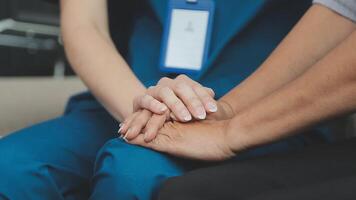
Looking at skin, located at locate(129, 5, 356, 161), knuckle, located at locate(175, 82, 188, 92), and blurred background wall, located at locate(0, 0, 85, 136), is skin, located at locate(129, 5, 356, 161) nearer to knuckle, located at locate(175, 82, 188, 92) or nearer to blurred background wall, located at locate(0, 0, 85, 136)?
knuckle, located at locate(175, 82, 188, 92)

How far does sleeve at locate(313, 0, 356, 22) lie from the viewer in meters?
0.85

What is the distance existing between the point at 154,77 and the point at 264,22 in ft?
0.74

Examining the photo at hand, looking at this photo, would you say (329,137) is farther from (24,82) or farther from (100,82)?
(24,82)

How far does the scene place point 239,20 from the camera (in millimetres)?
912

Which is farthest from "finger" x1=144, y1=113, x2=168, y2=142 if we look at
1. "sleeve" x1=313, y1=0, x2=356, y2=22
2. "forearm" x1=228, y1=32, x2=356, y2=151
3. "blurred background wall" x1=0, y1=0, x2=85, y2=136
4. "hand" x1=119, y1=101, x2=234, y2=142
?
"blurred background wall" x1=0, y1=0, x2=85, y2=136

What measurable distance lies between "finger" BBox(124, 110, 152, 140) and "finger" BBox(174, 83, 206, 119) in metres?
0.06

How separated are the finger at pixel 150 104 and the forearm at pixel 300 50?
0.12 metres

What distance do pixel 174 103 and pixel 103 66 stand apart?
234 millimetres

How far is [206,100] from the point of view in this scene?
0.78 m

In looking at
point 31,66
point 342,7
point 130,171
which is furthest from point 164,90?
point 31,66

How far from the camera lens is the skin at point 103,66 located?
79 cm

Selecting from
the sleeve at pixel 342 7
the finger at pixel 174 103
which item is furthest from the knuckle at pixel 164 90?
the sleeve at pixel 342 7

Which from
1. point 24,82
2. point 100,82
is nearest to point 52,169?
point 100,82

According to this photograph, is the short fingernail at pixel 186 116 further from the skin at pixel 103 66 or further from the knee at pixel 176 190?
the knee at pixel 176 190
